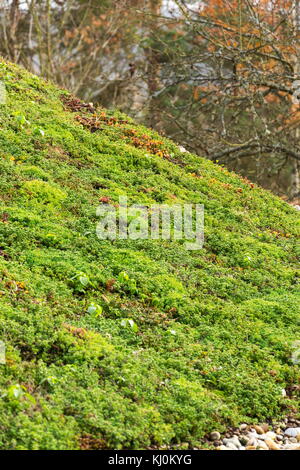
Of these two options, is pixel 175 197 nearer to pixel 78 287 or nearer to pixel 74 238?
pixel 74 238

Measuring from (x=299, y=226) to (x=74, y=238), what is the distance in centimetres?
488

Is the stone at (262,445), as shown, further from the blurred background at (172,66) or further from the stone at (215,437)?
the blurred background at (172,66)

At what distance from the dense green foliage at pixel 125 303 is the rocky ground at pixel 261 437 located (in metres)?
0.11

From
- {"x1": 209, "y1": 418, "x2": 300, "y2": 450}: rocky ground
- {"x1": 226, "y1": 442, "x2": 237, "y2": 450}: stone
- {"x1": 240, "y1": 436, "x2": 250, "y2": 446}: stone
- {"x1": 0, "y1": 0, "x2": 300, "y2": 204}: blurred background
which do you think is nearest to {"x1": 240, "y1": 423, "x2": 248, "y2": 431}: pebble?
{"x1": 209, "y1": 418, "x2": 300, "y2": 450}: rocky ground

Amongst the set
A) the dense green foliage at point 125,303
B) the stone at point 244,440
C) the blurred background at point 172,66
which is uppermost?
the blurred background at point 172,66

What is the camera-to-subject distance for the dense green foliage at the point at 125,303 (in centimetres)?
484

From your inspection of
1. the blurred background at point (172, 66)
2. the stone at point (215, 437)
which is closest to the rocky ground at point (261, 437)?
the stone at point (215, 437)

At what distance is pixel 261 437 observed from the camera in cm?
521

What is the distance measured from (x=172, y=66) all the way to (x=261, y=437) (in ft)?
42.5

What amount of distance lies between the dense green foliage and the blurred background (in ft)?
17.4

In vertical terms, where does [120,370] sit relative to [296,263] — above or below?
below

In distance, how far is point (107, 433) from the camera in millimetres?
4594

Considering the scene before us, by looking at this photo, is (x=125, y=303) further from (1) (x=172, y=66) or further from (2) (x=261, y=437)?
(1) (x=172, y=66)
